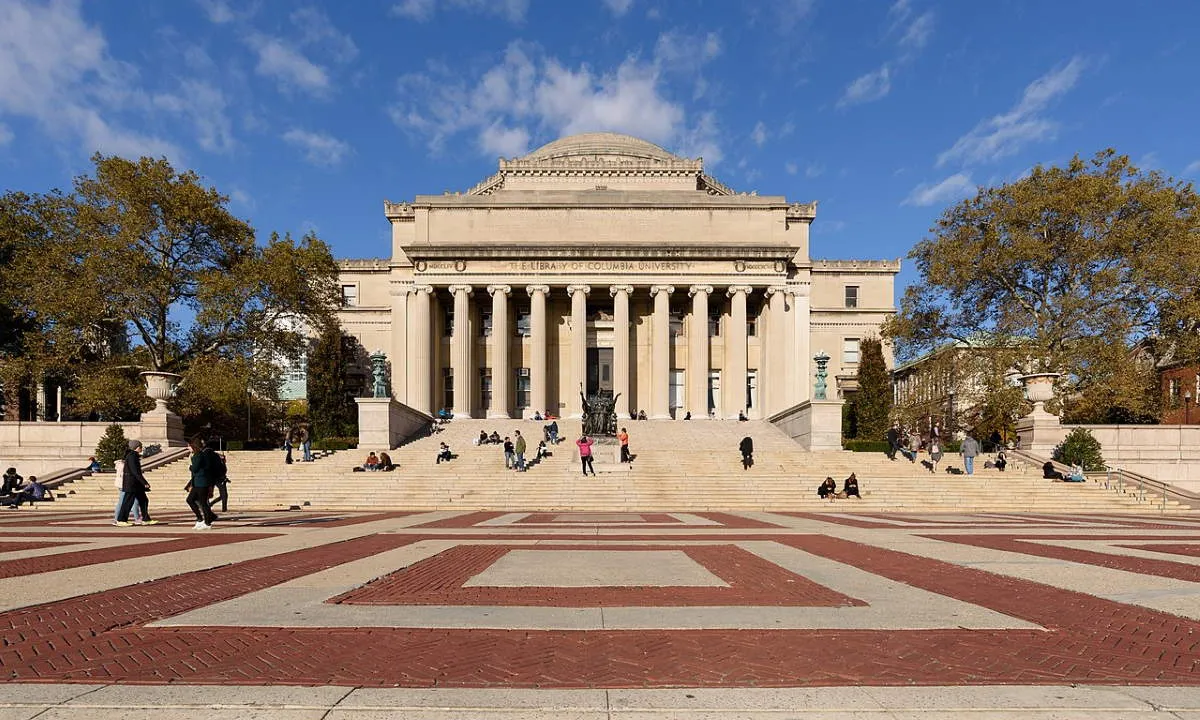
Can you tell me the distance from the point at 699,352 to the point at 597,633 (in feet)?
151

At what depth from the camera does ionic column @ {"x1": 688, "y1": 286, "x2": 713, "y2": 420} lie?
50.4 metres

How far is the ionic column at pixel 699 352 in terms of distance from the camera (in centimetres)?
5041

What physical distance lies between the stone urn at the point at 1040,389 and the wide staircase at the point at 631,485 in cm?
357

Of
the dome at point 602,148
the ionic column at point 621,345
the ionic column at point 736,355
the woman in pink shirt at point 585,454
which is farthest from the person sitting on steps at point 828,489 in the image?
the dome at point 602,148

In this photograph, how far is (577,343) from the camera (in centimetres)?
5109

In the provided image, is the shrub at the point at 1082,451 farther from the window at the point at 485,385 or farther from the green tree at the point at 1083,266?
the window at the point at 485,385

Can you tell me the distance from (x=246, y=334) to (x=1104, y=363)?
45712 millimetres

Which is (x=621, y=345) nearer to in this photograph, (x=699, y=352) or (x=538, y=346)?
(x=699, y=352)

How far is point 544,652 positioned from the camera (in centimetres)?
479

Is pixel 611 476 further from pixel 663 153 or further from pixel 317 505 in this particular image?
pixel 663 153

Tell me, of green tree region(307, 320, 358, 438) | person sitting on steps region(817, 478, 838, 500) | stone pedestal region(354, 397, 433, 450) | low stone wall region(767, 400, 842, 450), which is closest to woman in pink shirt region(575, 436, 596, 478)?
person sitting on steps region(817, 478, 838, 500)

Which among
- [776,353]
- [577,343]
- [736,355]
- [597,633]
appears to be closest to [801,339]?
[776,353]

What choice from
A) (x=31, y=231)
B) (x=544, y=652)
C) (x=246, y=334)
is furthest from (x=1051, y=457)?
(x=31, y=231)

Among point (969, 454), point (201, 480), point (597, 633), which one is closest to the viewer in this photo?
point (597, 633)
